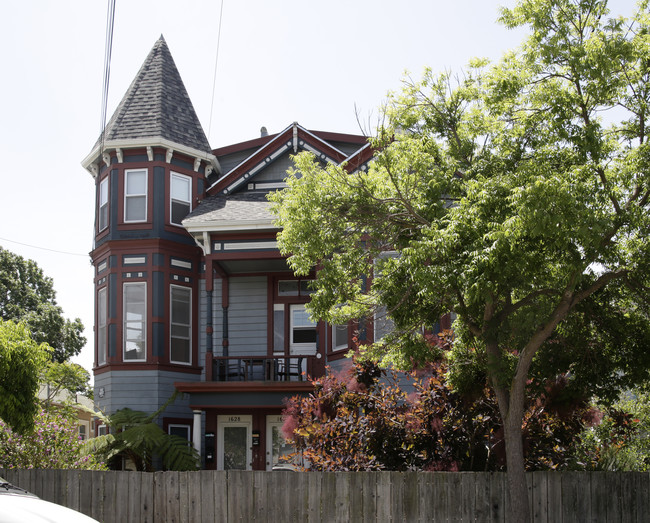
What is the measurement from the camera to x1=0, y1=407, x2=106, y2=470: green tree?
1559 centimetres

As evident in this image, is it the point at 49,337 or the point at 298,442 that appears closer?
the point at 298,442

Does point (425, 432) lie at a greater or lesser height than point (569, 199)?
lesser

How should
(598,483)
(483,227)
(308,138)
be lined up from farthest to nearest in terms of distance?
(308,138)
(598,483)
(483,227)

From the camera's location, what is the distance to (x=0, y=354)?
1337cm

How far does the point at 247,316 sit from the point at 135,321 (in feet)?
10.2

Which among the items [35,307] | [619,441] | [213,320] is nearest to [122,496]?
[619,441]

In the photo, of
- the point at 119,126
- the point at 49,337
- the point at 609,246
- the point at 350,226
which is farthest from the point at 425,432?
the point at 49,337

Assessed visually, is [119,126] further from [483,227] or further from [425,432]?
[483,227]

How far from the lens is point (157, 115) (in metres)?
23.0

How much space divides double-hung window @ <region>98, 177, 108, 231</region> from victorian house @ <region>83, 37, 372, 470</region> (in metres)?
0.06

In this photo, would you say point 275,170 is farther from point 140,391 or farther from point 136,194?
point 140,391

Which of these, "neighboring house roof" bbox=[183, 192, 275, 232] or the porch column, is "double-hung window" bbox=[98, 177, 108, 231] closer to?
"neighboring house roof" bbox=[183, 192, 275, 232]

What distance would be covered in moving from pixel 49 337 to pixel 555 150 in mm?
35646

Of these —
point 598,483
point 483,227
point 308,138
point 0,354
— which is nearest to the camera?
point 483,227
